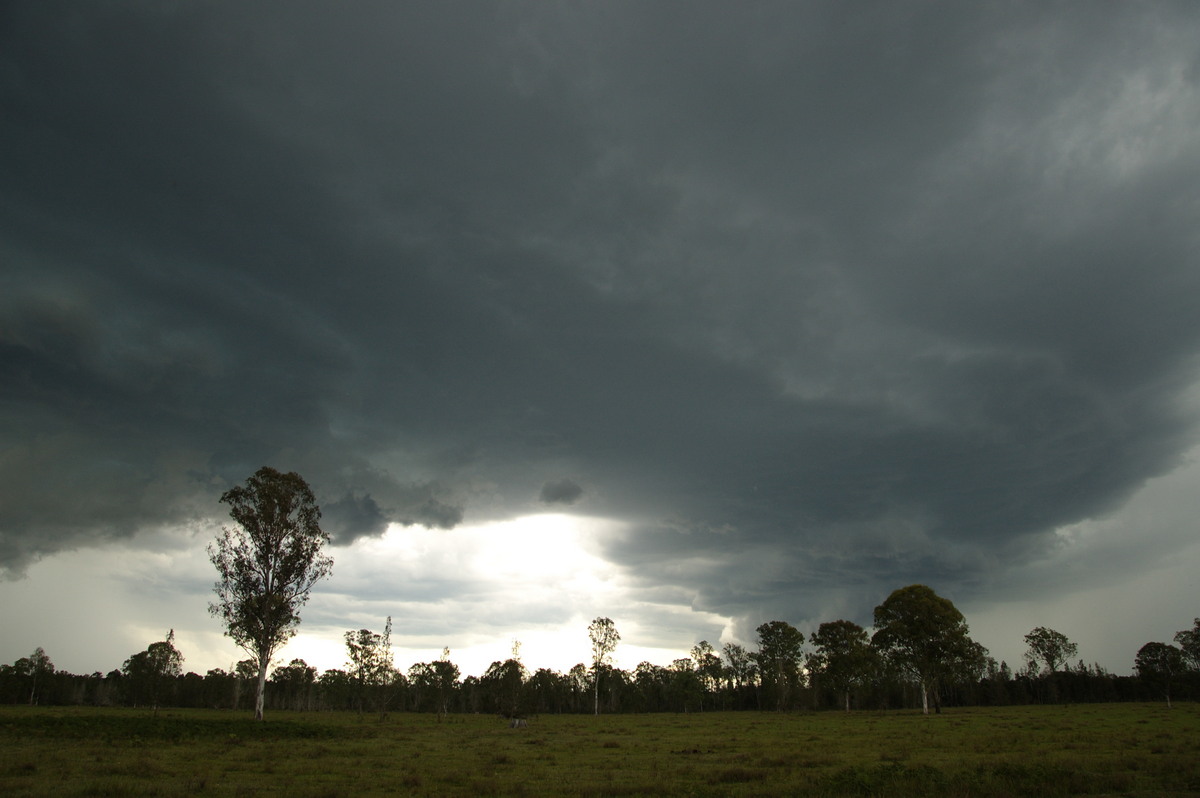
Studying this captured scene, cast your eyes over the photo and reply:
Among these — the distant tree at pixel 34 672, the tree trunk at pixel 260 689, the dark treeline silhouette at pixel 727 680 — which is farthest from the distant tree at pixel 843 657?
the distant tree at pixel 34 672

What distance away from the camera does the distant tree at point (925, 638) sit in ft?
275

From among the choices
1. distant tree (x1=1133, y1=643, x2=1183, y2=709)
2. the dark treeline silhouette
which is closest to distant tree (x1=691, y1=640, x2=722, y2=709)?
the dark treeline silhouette

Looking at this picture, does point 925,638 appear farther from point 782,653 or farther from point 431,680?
point 431,680

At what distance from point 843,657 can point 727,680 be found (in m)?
70.9

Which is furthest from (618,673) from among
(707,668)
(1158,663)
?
(1158,663)

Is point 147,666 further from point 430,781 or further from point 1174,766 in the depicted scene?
point 1174,766

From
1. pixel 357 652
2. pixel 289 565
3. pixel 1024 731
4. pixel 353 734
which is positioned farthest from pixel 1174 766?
pixel 357 652

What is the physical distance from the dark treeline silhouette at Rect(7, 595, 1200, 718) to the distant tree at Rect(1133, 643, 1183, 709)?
0.24m

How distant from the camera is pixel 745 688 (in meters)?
171

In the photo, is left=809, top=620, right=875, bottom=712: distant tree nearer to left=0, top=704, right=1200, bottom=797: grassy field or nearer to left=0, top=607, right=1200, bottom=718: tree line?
left=0, top=607, right=1200, bottom=718: tree line

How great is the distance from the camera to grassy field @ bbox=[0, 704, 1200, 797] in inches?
848

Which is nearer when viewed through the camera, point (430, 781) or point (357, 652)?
point (430, 781)

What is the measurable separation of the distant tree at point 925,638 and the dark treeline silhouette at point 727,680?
0.20m

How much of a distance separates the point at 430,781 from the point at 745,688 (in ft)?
548
